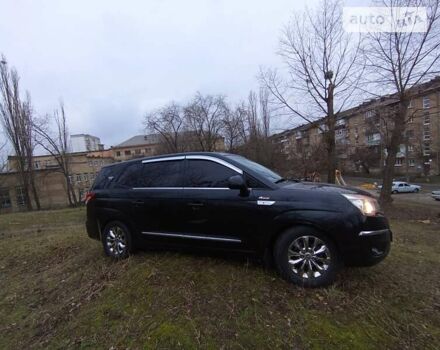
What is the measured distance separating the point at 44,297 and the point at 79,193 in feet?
180

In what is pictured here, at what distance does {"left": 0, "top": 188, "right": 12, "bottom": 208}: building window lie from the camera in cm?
4486

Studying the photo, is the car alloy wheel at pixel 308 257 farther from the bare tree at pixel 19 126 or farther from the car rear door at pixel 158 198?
the bare tree at pixel 19 126

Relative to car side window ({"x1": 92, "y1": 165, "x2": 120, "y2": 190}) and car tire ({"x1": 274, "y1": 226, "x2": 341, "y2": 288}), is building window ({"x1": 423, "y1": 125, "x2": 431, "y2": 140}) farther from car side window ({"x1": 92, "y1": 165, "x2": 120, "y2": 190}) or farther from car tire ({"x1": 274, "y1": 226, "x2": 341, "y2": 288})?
car side window ({"x1": 92, "y1": 165, "x2": 120, "y2": 190})

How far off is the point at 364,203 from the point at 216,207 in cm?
185

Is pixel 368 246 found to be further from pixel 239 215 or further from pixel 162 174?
pixel 162 174

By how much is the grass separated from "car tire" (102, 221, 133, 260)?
0.78 feet

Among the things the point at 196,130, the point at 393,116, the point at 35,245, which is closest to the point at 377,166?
the point at 196,130

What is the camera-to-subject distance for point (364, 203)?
3.75 meters

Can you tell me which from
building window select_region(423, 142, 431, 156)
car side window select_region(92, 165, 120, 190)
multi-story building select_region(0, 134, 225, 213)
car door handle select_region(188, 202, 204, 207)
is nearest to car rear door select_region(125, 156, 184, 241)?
car door handle select_region(188, 202, 204, 207)

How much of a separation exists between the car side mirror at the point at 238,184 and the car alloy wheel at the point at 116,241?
2.25m

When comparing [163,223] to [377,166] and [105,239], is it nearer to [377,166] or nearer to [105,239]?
[105,239]

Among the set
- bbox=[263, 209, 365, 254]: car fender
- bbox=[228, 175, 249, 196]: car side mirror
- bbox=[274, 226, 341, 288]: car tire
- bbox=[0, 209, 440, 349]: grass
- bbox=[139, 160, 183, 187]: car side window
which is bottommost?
bbox=[0, 209, 440, 349]: grass

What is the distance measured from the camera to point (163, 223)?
4.79 metres

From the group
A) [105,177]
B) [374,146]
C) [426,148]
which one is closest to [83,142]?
[374,146]
